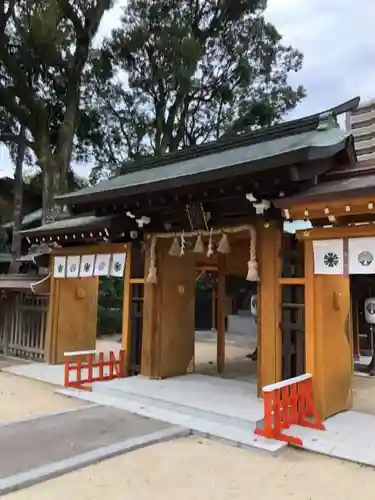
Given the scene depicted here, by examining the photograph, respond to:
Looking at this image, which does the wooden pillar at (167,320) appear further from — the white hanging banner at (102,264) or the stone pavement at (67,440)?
the stone pavement at (67,440)

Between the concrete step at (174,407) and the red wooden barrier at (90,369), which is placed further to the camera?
the red wooden barrier at (90,369)

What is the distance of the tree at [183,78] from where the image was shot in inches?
632

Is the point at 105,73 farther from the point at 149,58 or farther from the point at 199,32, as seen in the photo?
the point at 199,32

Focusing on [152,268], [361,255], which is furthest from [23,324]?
[361,255]

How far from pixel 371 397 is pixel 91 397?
4.46 meters

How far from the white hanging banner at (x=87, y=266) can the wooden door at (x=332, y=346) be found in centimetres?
449

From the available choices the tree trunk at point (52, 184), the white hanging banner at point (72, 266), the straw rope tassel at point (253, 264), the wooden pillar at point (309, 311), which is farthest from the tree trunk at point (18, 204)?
the wooden pillar at point (309, 311)

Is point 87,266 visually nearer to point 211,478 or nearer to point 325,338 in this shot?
point 325,338

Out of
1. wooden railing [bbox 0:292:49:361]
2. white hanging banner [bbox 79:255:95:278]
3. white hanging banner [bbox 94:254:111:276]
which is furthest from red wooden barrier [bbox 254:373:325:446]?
wooden railing [bbox 0:292:49:361]

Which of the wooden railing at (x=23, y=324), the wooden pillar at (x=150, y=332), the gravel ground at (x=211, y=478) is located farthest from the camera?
A: the wooden railing at (x=23, y=324)

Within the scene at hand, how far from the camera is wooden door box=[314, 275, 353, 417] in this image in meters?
5.32

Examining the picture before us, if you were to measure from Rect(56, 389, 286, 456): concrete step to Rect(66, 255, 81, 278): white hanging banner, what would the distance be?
2.72m

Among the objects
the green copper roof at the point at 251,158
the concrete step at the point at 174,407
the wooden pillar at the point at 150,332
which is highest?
the green copper roof at the point at 251,158

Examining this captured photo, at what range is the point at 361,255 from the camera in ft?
16.2
